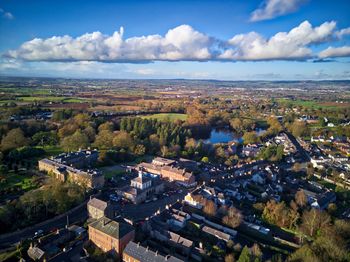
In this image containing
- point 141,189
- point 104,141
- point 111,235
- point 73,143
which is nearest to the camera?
point 111,235

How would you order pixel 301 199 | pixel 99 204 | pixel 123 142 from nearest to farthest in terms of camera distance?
pixel 99 204
pixel 301 199
pixel 123 142

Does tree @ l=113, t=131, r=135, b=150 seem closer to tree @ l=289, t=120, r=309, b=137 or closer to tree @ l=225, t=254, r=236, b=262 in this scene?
tree @ l=225, t=254, r=236, b=262

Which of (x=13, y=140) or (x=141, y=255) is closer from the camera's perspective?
(x=141, y=255)

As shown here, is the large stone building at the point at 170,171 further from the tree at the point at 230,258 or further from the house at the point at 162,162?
the tree at the point at 230,258

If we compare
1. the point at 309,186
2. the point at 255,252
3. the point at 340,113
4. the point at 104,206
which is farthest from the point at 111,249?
the point at 340,113

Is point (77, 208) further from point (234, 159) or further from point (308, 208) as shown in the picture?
point (234, 159)

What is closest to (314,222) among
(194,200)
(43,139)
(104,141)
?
(194,200)

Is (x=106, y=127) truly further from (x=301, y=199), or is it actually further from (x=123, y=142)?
(x=301, y=199)
